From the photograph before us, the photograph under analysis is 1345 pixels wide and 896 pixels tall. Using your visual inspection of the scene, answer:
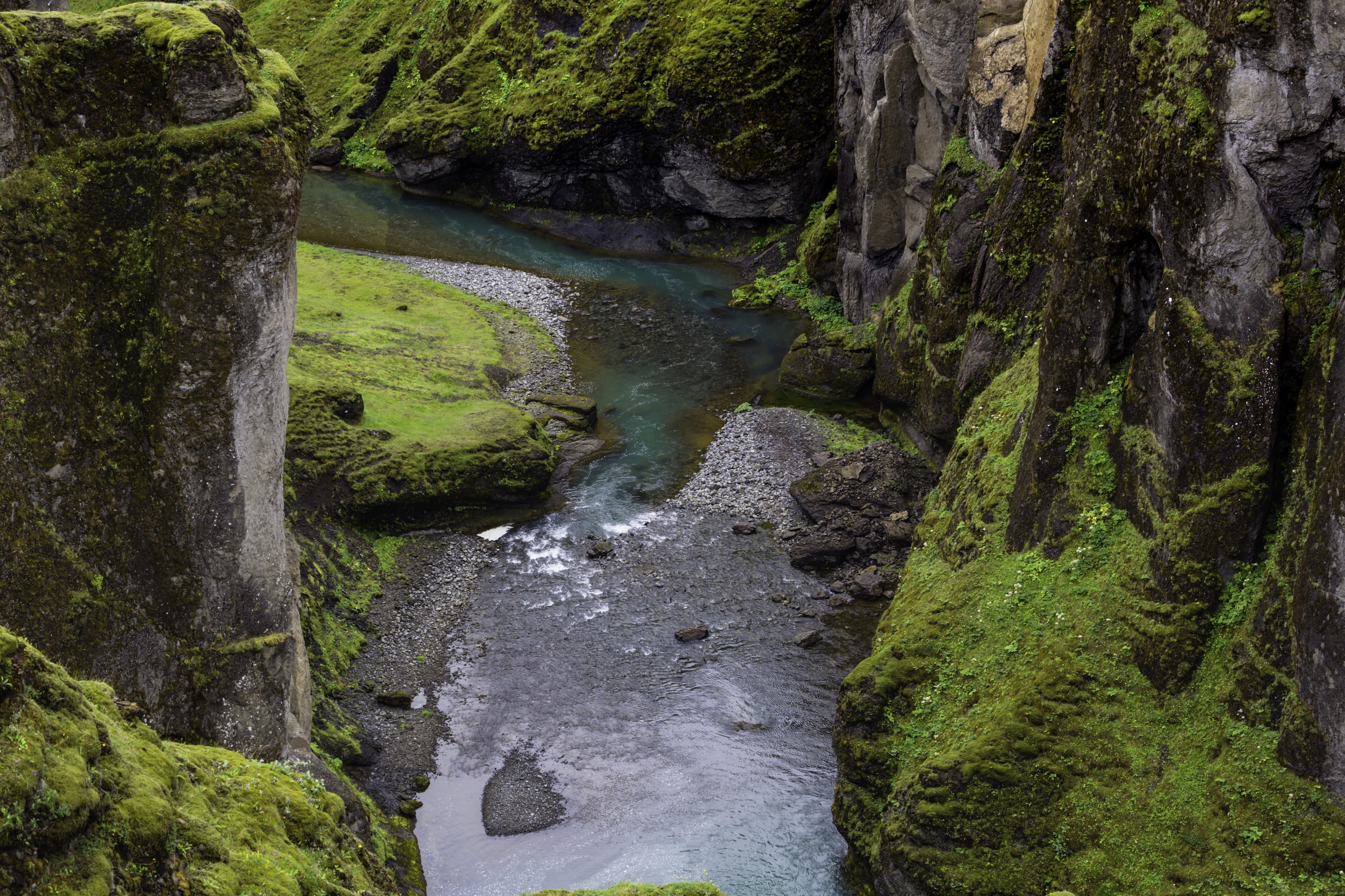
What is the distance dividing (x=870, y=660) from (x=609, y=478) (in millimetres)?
14340

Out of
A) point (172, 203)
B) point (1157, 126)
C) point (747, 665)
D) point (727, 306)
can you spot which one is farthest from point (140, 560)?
point (727, 306)

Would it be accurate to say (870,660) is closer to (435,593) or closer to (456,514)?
(435,593)

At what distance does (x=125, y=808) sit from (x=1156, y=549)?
14795 millimetres

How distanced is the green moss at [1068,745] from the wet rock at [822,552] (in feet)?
22.2

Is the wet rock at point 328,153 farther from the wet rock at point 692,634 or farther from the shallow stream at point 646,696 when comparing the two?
the wet rock at point 692,634

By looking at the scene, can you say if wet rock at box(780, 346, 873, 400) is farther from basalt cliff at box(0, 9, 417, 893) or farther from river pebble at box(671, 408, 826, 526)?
basalt cliff at box(0, 9, 417, 893)

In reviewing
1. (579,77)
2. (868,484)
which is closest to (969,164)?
(868,484)

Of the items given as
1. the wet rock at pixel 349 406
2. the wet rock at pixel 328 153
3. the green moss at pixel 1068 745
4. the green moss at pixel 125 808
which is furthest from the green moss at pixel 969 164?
the wet rock at pixel 328 153

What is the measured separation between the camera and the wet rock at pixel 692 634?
25.0 metres

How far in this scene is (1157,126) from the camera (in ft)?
53.6

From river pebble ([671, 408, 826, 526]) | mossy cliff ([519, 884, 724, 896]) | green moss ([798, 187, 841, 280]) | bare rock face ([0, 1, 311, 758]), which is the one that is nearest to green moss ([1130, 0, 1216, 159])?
mossy cliff ([519, 884, 724, 896])

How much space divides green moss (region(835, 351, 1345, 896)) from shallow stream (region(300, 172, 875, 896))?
214 centimetres

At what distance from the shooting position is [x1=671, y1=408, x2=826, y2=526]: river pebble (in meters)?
30.7

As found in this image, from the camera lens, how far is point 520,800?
20484 millimetres
